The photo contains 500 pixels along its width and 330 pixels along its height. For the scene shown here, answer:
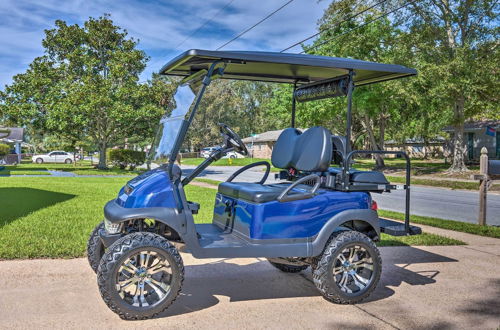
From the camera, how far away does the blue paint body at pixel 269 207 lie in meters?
4.28

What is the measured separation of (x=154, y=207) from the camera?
4.21m

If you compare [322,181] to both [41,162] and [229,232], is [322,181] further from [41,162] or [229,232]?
[41,162]

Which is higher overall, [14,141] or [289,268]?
[14,141]

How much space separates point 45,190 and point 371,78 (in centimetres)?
1193

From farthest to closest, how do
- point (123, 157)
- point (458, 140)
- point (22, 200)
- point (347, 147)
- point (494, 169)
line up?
point (123, 157), point (458, 140), point (22, 200), point (494, 169), point (347, 147)

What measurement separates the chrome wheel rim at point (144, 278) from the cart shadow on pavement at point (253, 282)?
21cm

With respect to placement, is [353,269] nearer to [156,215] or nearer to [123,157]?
[156,215]

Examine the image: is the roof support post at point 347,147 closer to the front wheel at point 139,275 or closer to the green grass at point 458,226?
the front wheel at point 139,275

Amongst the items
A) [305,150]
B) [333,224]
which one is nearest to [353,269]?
[333,224]

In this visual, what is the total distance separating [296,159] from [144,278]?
2235mm

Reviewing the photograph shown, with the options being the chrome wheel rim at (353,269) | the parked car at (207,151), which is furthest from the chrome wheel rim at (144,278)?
the chrome wheel rim at (353,269)

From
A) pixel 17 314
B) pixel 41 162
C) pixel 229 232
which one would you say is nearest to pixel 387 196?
pixel 229 232

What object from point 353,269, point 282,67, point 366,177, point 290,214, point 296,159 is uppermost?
point 282,67

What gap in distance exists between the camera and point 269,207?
14.8 ft
